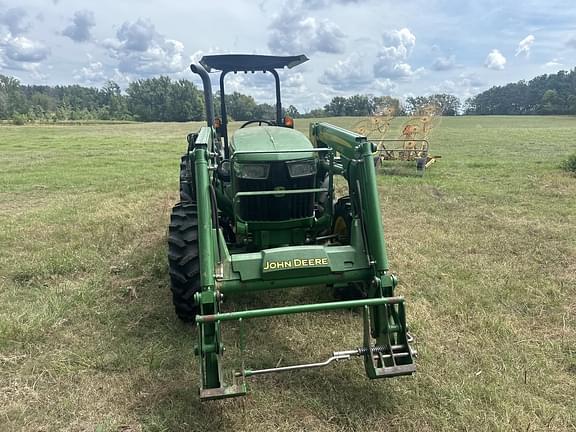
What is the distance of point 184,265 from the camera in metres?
3.64

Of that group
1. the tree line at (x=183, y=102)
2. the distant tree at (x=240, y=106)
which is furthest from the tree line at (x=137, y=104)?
the distant tree at (x=240, y=106)

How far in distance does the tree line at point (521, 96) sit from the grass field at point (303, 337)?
67330 millimetres

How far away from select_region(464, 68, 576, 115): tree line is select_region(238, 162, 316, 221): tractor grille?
69410mm

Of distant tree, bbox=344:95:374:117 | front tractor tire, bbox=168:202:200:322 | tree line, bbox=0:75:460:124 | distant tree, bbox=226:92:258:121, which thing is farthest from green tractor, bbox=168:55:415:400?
distant tree, bbox=344:95:374:117

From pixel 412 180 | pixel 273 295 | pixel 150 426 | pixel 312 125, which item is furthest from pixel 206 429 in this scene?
pixel 412 180

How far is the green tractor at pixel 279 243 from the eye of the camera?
2.96m

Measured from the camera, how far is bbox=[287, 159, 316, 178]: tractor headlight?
3.92m

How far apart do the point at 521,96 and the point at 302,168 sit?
81.5 m

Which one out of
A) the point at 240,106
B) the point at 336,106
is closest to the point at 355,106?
the point at 336,106

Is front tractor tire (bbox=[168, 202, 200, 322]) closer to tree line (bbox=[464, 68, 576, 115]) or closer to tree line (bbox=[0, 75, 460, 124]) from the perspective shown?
tree line (bbox=[0, 75, 460, 124])

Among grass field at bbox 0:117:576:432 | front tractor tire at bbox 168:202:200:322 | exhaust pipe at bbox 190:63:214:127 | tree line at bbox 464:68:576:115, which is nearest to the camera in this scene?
grass field at bbox 0:117:576:432

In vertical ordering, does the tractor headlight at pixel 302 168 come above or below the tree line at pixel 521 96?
below

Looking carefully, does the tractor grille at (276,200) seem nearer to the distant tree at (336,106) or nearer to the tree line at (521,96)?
the distant tree at (336,106)

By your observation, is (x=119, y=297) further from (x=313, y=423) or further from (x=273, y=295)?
(x=313, y=423)
